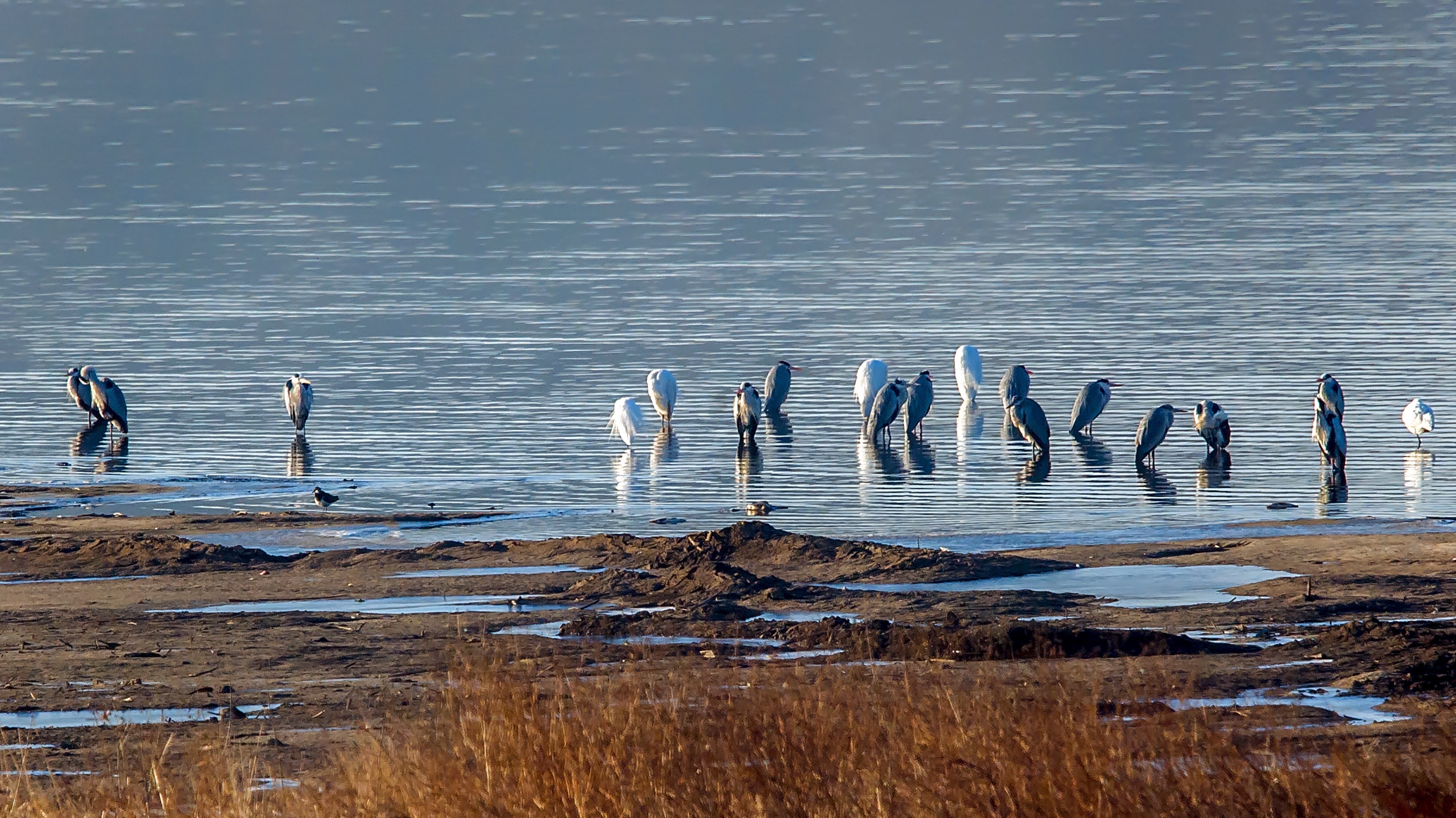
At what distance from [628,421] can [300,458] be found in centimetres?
378

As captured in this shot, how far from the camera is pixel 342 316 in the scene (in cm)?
3459

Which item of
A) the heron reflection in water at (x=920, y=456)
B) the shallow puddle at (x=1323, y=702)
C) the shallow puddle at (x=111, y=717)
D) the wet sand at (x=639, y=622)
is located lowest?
the shallow puddle at (x=111, y=717)

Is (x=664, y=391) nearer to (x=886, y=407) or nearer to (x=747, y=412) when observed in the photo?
(x=747, y=412)

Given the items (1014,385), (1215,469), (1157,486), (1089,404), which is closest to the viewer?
(1157,486)

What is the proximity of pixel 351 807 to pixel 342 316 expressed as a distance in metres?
26.4

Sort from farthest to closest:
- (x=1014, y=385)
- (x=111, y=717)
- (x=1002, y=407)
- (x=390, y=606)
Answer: (x=1002, y=407)
(x=1014, y=385)
(x=390, y=606)
(x=111, y=717)

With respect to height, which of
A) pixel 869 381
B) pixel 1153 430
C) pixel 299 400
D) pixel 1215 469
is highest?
pixel 869 381

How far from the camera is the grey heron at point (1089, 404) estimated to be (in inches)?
949

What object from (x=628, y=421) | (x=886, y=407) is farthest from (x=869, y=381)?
(x=628, y=421)

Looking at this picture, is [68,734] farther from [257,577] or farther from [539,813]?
[257,577]

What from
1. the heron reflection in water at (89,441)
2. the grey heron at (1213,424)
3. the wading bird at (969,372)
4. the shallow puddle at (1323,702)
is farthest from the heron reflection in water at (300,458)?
the shallow puddle at (1323,702)

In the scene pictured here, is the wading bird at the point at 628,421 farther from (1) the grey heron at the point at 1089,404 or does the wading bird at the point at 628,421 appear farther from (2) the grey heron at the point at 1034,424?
(1) the grey heron at the point at 1089,404

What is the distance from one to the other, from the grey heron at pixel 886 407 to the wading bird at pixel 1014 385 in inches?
56.3

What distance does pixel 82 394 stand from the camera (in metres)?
26.4
